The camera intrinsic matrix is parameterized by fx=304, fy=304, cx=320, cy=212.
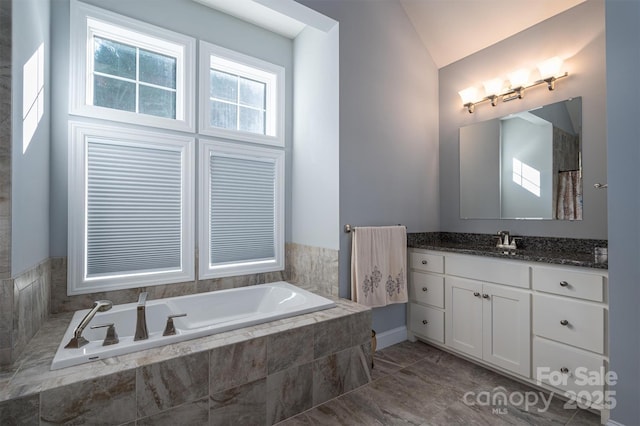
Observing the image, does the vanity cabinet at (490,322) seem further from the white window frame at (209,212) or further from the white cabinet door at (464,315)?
the white window frame at (209,212)

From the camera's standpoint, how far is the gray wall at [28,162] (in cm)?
135

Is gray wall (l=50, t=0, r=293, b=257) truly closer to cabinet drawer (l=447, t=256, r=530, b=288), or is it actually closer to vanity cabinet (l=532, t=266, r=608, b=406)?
cabinet drawer (l=447, t=256, r=530, b=288)

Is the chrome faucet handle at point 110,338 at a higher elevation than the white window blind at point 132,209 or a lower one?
lower

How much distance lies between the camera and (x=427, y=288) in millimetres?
2684

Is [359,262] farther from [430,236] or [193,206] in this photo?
[193,206]

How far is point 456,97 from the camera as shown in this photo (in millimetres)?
3080

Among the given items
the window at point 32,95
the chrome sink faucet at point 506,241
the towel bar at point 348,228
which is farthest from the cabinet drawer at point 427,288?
the window at point 32,95

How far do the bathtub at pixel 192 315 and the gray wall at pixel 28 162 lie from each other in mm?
480

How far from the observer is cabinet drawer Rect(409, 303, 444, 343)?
8.45ft

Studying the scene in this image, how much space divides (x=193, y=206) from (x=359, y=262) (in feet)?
4.72

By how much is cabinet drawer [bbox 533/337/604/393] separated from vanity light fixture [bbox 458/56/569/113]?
1.93m

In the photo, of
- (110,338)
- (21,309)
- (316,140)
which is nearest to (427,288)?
(316,140)

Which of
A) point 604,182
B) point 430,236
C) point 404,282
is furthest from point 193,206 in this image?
point 604,182

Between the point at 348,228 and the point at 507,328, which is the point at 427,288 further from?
the point at 348,228
